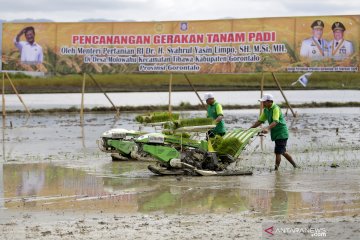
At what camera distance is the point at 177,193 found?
13.5m

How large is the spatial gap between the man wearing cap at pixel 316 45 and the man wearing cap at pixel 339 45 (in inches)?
9.0

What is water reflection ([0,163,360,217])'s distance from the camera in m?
12.0

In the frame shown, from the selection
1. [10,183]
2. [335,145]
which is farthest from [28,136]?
[10,183]

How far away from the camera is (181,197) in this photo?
13.1 meters

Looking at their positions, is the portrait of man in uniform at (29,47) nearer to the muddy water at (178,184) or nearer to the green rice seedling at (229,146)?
the muddy water at (178,184)

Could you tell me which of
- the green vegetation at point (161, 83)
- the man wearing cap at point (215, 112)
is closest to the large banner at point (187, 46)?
the man wearing cap at point (215, 112)

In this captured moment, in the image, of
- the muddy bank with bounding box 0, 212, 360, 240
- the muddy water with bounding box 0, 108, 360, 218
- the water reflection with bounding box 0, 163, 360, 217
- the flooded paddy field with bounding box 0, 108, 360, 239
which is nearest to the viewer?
the muddy bank with bounding box 0, 212, 360, 240

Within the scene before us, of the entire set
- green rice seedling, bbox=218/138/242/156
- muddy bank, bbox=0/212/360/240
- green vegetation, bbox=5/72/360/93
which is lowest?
muddy bank, bbox=0/212/360/240

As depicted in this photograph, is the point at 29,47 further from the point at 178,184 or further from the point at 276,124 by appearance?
the point at 178,184

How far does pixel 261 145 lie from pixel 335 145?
71.9 inches

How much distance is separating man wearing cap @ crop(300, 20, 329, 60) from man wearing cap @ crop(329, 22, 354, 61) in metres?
0.23

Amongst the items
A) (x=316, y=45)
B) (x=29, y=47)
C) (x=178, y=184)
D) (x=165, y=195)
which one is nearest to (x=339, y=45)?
(x=316, y=45)

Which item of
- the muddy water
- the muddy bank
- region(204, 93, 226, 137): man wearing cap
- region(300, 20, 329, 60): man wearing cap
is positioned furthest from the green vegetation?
the muddy bank

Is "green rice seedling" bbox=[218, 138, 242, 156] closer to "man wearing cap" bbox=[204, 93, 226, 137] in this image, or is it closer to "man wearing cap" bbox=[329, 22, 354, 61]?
"man wearing cap" bbox=[204, 93, 226, 137]
